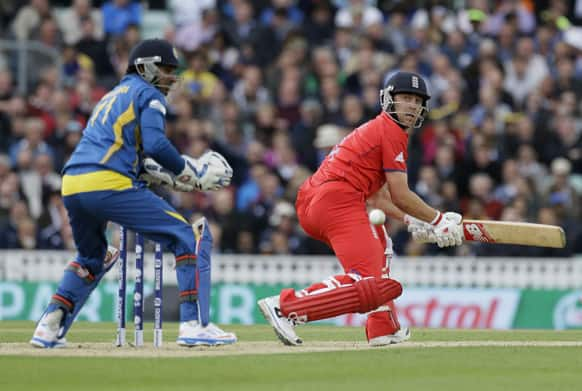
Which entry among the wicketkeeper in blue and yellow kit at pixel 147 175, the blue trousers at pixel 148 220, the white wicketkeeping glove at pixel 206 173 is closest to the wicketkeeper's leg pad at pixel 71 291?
the wicketkeeper in blue and yellow kit at pixel 147 175

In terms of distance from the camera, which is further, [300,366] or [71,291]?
[71,291]

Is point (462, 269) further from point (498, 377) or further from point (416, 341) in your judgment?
point (498, 377)

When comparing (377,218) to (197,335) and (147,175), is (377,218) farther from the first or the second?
(147,175)

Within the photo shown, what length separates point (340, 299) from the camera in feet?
36.3

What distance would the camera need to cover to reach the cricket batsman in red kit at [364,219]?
11.1 metres

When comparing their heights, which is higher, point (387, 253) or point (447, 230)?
point (447, 230)

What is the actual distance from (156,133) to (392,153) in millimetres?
2098

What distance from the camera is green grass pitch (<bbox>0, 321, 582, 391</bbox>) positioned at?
8.91 m

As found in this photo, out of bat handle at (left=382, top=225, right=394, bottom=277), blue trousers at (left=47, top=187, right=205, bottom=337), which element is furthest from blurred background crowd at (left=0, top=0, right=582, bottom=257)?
blue trousers at (left=47, top=187, right=205, bottom=337)

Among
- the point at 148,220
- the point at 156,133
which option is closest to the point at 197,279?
the point at 148,220

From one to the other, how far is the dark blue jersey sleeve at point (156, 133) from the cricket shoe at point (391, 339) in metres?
2.34

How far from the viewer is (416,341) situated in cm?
1215

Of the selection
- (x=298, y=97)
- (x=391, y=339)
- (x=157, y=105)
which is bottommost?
(x=391, y=339)

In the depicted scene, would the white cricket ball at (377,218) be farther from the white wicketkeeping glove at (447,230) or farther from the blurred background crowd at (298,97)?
the blurred background crowd at (298,97)
